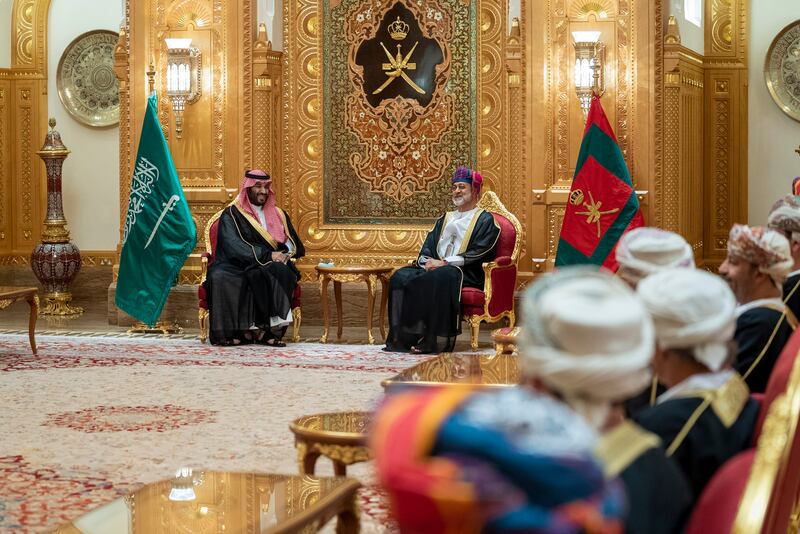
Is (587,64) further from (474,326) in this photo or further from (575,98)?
(474,326)

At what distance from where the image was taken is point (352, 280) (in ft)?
29.9

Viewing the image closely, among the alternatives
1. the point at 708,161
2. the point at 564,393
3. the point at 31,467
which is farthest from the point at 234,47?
the point at 564,393

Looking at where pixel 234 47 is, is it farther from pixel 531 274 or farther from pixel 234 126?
pixel 531 274

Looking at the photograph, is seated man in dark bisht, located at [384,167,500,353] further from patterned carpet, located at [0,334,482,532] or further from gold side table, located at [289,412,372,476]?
gold side table, located at [289,412,372,476]

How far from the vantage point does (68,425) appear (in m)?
5.58

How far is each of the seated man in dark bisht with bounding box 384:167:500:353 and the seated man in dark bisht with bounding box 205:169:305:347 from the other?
0.84m

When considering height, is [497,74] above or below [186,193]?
above

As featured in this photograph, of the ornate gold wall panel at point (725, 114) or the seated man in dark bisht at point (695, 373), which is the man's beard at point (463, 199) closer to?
the ornate gold wall panel at point (725, 114)

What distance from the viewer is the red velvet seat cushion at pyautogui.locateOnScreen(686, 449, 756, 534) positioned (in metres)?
1.66

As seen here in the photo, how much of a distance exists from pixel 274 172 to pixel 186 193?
740mm

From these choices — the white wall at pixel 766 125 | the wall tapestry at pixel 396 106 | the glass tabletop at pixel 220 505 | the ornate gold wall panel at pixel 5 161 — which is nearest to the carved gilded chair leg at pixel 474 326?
the wall tapestry at pixel 396 106

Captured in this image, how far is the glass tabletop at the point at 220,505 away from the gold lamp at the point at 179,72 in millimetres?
6885

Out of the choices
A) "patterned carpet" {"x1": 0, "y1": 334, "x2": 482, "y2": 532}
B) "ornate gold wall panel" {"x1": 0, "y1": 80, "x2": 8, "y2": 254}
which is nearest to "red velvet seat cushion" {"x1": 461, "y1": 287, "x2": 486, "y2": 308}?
"patterned carpet" {"x1": 0, "y1": 334, "x2": 482, "y2": 532}

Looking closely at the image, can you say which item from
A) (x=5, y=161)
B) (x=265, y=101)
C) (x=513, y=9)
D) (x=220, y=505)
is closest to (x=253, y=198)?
(x=265, y=101)
